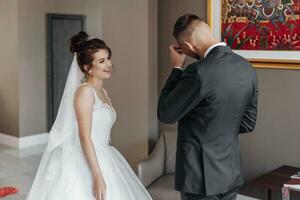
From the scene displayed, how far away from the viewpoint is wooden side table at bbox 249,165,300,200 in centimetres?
258

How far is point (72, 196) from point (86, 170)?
0.17m

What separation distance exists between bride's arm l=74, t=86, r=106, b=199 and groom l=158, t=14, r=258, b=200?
64cm

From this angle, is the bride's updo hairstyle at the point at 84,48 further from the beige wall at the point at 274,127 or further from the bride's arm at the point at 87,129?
the beige wall at the point at 274,127

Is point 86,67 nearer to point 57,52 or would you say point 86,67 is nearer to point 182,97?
point 182,97

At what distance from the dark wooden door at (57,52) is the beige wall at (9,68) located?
1.57 ft

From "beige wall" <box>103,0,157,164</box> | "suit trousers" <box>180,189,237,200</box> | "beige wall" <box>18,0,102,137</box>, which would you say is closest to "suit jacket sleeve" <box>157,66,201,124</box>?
"suit trousers" <box>180,189,237,200</box>

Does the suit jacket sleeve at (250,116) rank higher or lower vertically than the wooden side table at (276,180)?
higher

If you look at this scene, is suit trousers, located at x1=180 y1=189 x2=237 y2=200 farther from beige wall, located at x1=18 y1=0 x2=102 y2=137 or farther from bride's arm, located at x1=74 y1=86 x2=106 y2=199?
beige wall, located at x1=18 y1=0 x2=102 y2=137

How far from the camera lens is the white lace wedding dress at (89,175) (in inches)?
94.1

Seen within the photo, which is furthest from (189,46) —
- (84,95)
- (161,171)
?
(161,171)

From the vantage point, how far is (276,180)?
8.81 feet

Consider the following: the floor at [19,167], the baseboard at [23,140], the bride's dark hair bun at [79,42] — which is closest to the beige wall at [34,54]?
the baseboard at [23,140]

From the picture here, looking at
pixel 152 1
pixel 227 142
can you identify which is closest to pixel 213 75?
pixel 227 142

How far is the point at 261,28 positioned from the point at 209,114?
1.61 meters
